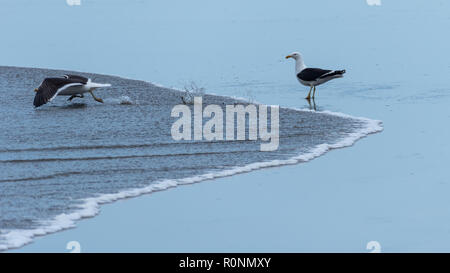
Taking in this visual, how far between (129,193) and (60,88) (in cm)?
624

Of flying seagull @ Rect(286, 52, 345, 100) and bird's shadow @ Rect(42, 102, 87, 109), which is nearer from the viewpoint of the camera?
bird's shadow @ Rect(42, 102, 87, 109)

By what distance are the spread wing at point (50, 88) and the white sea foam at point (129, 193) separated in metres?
5.19

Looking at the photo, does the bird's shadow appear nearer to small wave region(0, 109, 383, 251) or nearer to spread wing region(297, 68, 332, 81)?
spread wing region(297, 68, 332, 81)

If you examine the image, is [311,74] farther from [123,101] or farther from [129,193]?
[129,193]

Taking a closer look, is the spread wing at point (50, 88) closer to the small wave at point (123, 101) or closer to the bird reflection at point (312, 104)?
the small wave at point (123, 101)

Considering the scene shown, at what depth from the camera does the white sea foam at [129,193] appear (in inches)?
316

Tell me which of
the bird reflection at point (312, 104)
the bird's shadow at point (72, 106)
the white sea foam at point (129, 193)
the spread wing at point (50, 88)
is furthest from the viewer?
the bird reflection at point (312, 104)

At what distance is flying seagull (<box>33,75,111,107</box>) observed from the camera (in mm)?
15008

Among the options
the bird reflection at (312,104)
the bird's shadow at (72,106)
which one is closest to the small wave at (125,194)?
the bird reflection at (312,104)

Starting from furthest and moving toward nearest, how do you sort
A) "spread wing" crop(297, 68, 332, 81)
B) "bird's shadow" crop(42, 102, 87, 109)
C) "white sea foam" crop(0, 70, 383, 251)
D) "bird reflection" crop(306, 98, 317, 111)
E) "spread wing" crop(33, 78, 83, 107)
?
1. "spread wing" crop(297, 68, 332, 81)
2. "bird reflection" crop(306, 98, 317, 111)
3. "bird's shadow" crop(42, 102, 87, 109)
4. "spread wing" crop(33, 78, 83, 107)
5. "white sea foam" crop(0, 70, 383, 251)

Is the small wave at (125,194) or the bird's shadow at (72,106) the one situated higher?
the bird's shadow at (72,106)

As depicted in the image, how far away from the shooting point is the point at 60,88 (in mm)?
15383

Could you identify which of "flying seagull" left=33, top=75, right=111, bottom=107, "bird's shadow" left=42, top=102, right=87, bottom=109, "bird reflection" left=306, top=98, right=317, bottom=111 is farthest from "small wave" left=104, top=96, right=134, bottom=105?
"bird reflection" left=306, top=98, right=317, bottom=111
